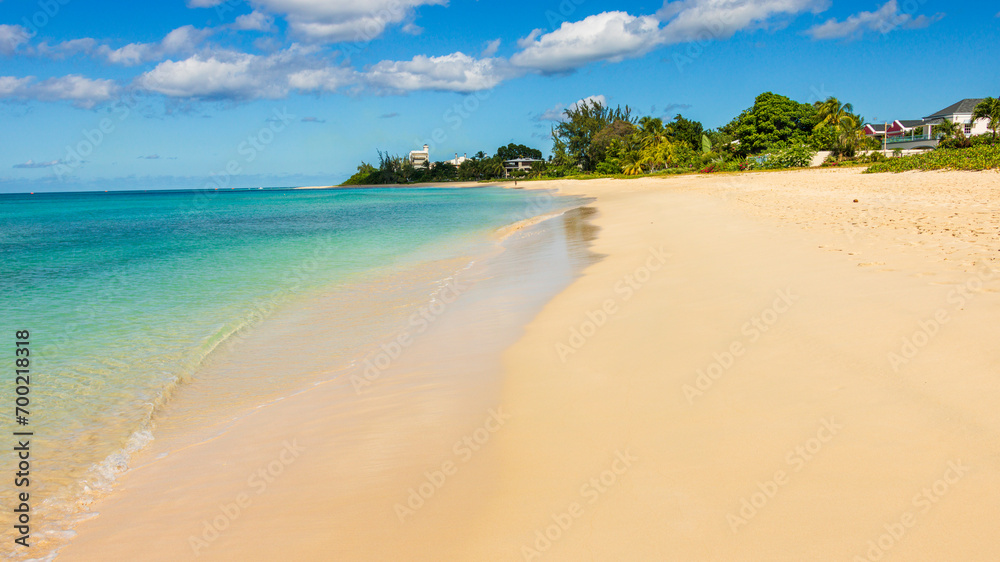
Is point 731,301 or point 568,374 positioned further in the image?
point 731,301

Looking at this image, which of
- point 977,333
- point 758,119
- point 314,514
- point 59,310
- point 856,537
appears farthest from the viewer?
point 758,119

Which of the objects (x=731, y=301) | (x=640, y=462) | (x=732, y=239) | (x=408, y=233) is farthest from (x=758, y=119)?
(x=640, y=462)

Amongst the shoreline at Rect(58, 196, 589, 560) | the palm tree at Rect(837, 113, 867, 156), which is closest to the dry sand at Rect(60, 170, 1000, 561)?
the shoreline at Rect(58, 196, 589, 560)

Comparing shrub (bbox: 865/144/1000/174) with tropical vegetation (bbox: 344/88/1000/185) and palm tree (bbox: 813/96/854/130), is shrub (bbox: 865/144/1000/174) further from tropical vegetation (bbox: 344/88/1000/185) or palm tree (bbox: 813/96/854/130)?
palm tree (bbox: 813/96/854/130)

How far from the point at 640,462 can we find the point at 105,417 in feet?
16.7

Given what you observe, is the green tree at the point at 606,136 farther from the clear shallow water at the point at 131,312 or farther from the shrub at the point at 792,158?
the clear shallow water at the point at 131,312

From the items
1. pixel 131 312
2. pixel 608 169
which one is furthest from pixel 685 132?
pixel 131 312

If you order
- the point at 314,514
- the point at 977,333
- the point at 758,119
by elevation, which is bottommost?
the point at 314,514

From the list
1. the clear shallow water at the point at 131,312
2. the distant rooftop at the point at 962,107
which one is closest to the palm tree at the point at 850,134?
the distant rooftop at the point at 962,107

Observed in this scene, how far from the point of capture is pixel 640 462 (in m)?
3.39

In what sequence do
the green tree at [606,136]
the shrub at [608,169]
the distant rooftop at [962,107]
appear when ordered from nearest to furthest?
the distant rooftop at [962,107] → the shrub at [608,169] → the green tree at [606,136]

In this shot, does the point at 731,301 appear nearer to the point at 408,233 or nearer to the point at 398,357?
the point at 398,357

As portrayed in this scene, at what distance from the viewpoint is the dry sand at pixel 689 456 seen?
271 centimetres

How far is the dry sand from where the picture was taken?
2.71 m
